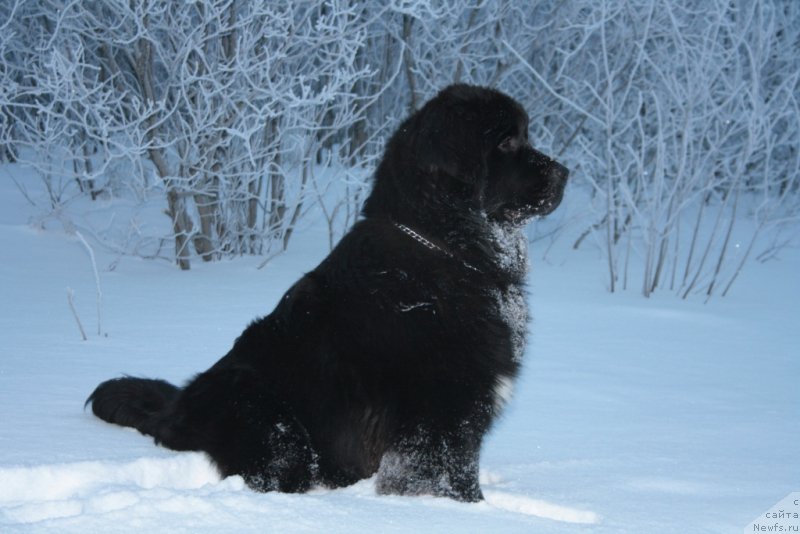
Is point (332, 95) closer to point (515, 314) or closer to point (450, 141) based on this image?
point (450, 141)

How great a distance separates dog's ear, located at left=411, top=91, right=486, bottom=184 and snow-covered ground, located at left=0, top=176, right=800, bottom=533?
1.07 m

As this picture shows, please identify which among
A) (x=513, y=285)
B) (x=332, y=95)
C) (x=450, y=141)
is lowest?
(x=513, y=285)

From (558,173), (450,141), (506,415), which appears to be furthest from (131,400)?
(558,173)

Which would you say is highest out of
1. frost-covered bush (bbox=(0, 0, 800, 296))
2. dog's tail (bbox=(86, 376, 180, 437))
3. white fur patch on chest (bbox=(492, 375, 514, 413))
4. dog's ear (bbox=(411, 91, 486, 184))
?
frost-covered bush (bbox=(0, 0, 800, 296))

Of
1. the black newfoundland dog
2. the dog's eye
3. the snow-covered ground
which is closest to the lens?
the snow-covered ground

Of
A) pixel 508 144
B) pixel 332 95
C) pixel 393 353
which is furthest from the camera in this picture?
→ pixel 332 95

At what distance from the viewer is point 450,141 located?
2941 millimetres

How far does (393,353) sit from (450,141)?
0.74 metres

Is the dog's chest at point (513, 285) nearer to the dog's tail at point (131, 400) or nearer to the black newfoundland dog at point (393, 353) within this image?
the black newfoundland dog at point (393, 353)

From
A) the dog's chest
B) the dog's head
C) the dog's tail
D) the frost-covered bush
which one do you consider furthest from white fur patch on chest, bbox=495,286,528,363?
the frost-covered bush

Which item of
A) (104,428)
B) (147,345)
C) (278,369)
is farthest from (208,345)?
(278,369)

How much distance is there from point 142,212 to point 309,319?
23.9 ft

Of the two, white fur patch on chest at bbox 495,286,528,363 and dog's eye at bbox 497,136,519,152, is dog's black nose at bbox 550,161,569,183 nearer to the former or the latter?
dog's eye at bbox 497,136,519,152

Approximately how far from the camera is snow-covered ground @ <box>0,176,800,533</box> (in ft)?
7.87
